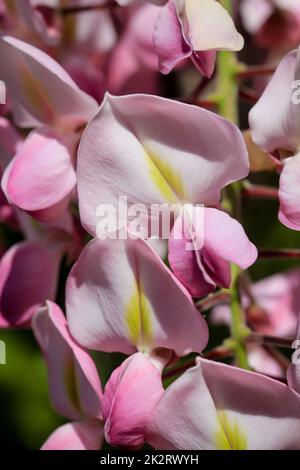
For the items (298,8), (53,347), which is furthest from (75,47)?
(53,347)

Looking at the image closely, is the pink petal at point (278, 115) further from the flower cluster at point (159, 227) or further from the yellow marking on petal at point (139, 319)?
the yellow marking on petal at point (139, 319)

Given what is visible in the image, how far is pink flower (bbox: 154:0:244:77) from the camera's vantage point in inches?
27.6

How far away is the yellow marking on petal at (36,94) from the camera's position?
0.80 meters

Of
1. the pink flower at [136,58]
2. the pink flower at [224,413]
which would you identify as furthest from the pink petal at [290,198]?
the pink flower at [136,58]

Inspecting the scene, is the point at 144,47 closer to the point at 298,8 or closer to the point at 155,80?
the point at 155,80

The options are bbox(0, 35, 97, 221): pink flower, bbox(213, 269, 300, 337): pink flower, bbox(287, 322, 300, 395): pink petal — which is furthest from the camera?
bbox(213, 269, 300, 337): pink flower

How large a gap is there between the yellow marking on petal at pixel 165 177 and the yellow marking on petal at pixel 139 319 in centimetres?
7

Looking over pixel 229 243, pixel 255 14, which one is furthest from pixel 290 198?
pixel 255 14

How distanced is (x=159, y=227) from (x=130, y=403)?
0.41 ft

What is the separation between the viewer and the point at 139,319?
2.45 ft

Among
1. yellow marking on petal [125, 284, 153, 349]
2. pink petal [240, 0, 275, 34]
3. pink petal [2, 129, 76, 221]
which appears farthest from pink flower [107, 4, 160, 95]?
yellow marking on petal [125, 284, 153, 349]

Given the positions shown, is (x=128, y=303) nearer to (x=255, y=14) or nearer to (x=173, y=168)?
(x=173, y=168)

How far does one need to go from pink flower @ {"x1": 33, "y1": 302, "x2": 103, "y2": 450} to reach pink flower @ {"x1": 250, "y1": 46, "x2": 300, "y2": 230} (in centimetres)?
19

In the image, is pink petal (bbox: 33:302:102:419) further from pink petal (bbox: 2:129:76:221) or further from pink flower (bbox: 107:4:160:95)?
pink flower (bbox: 107:4:160:95)
